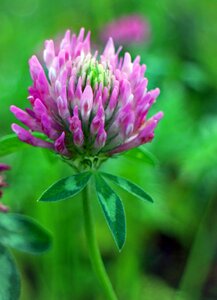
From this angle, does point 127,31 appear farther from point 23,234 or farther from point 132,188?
point 132,188

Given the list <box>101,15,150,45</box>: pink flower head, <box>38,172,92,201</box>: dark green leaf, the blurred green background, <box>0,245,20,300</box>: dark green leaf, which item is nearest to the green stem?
<box>38,172,92,201</box>: dark green leaf

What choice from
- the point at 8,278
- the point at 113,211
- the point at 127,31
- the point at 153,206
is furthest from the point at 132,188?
the point at 127,31

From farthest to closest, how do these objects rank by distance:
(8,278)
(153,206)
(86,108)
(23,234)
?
(153,206), (23,234), (8,278), (86,108)

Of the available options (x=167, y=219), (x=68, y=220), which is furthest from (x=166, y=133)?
(x=68, y=220)

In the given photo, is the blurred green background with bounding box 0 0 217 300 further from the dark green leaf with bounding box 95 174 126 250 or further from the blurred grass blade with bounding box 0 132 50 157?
the dark green leaf with bounding box 95 174 126 250

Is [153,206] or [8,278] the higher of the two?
[153,206]
